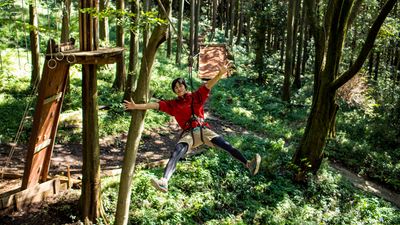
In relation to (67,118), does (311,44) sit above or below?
above

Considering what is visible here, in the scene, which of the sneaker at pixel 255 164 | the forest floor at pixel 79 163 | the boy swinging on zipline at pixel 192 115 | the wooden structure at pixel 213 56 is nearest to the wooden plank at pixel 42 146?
the forest floor at pixel 79 163

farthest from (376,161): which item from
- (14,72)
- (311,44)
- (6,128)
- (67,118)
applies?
(311,44)

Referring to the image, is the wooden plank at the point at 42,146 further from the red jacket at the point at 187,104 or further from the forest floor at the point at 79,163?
the red jacket at the point at 187,104

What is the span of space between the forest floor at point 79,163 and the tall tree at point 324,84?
211 cm

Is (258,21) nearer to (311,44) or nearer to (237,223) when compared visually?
(311,44)

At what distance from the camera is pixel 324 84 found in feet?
25.8

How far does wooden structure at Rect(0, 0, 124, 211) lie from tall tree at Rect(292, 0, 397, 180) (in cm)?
574

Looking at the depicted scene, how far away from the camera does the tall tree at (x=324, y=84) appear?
24.4 ft

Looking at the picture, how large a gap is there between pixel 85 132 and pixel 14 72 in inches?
365

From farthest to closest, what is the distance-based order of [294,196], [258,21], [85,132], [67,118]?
[258,21], [67,118], [294,196], [85,132]

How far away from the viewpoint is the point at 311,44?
85.7ft

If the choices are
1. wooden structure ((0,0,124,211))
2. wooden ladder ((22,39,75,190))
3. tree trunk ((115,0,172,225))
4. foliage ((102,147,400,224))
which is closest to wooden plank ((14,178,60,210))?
wooden structure ((0,0,124,211))

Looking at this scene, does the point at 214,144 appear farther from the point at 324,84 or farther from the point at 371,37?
the point at 324,84

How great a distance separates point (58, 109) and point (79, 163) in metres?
2.82
